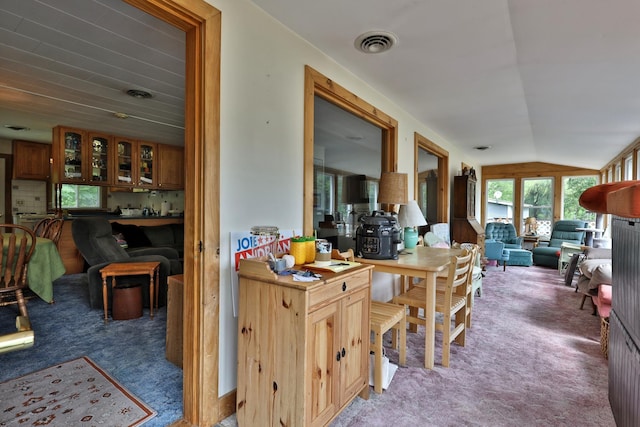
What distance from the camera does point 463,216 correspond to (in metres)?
5.72

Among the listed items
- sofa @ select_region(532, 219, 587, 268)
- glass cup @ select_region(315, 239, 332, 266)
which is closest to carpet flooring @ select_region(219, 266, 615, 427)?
glass cup @ select_region(315, 239, 332, 266)

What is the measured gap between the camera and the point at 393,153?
3578 mm

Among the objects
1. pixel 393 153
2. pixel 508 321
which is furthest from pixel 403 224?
pixel 508 321

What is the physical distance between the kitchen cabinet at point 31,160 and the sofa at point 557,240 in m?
9.25

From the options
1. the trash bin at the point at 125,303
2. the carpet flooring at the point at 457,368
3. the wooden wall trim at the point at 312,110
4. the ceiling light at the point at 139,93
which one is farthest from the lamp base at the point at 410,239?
the ceiling light at the point at 139,93

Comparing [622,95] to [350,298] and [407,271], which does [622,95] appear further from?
[350,298]

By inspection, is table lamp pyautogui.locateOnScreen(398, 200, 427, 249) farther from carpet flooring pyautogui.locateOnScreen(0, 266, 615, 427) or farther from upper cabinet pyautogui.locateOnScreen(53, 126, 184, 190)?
upper cabinet pyautogui.locateOnScreen(53, 126, 184, 190)

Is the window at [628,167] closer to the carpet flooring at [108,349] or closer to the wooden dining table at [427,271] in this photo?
the wooden dining table at [427,271]

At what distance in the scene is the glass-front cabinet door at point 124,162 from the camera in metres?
5.08

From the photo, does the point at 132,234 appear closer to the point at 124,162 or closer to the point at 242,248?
the point at 124,162

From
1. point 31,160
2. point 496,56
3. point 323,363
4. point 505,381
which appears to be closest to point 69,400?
point 323,363

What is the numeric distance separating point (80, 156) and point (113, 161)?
430 mm

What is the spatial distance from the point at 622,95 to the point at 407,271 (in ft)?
8.78

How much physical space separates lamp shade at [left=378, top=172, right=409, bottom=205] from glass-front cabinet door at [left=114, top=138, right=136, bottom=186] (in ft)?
14.1
